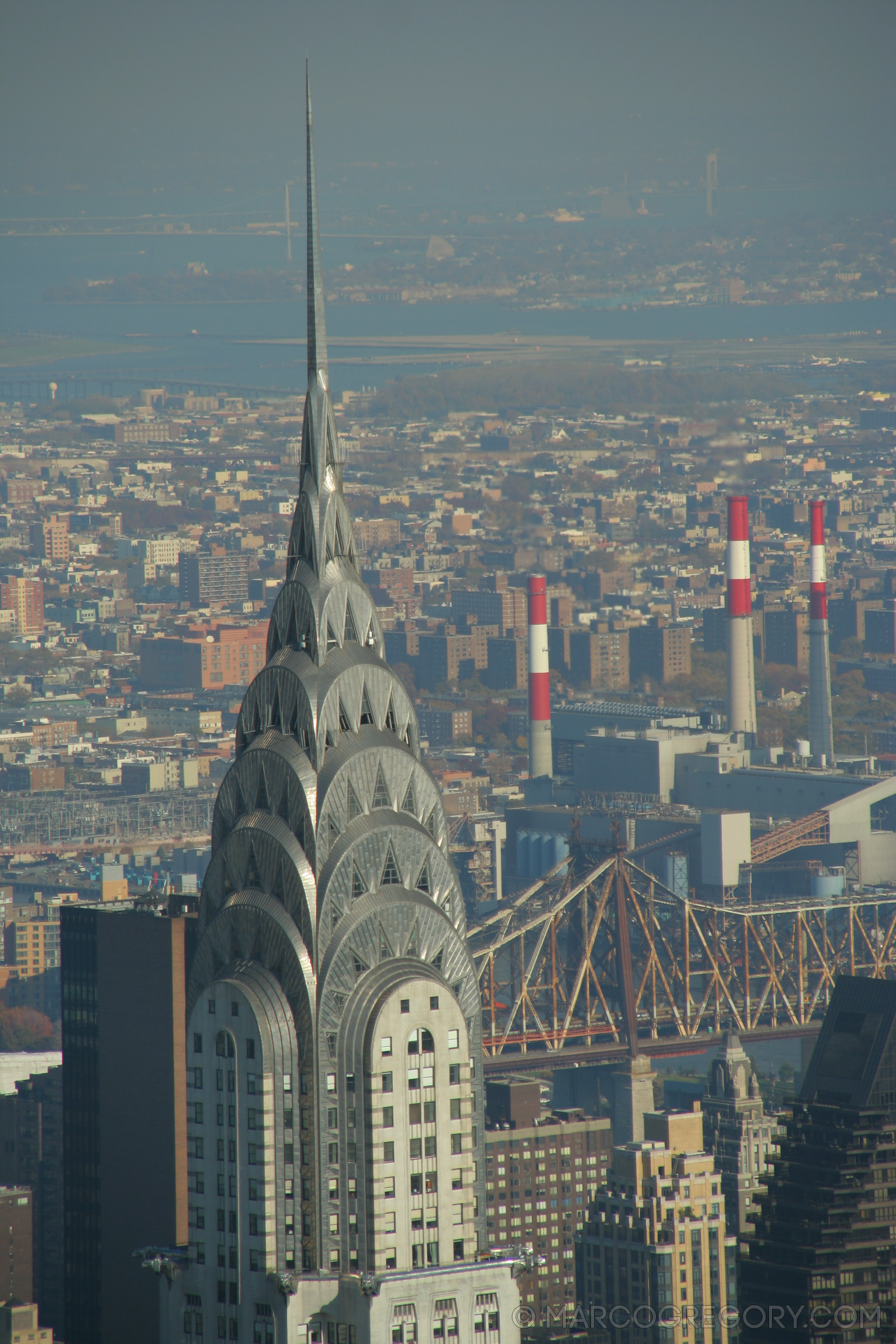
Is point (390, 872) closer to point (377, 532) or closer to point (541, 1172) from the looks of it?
point (541, 1172)

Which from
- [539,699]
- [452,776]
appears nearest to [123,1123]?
[539,699]

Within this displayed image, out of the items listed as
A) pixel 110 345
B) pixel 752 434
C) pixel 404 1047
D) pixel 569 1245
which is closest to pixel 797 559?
pixel 752 434

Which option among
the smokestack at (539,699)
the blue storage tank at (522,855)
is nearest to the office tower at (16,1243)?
the blue storage tank at (522,855)

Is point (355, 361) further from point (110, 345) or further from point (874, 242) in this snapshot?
point (874, 242)

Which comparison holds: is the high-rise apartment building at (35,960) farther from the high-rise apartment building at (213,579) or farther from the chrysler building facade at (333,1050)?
the high-rise apartment building at (213,579)

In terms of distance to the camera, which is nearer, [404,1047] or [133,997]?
[404,1047]

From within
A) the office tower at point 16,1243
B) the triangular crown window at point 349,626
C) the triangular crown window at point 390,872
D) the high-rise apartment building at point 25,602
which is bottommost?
the office tower at point 16,1243
